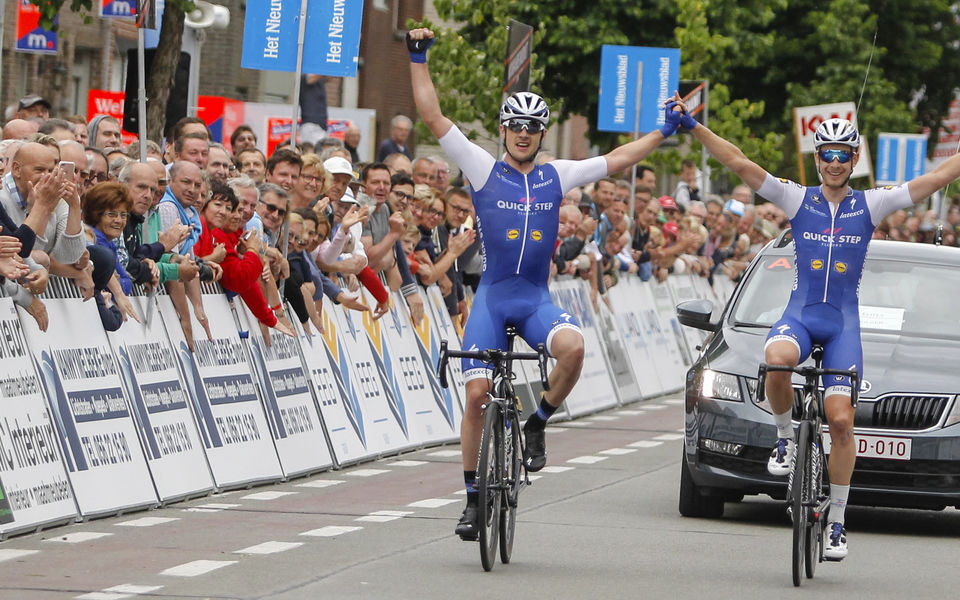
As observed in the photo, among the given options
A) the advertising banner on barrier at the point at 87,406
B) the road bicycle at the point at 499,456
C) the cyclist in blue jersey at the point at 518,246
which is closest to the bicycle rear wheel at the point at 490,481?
the road bicycle at the point at 499,456

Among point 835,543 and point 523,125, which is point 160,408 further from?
point 835,543

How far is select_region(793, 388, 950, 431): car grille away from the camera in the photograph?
12891mm

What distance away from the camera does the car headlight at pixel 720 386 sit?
13.3 meters

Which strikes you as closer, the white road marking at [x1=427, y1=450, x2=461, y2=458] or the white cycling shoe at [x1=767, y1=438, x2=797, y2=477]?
the white cycling shoe at [x1=767, y1=438, x2=797, y2=477]

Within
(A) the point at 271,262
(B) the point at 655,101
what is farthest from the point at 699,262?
(A) the point at 271,262

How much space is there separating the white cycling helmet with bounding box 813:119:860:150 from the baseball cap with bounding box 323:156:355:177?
20.9ft

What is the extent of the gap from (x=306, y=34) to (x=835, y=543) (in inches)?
297

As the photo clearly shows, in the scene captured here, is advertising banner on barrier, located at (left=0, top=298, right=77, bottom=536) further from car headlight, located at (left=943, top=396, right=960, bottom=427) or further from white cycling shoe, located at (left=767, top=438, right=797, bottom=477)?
car headlight, located at (left=943, top=396, right=960, bottom=427)

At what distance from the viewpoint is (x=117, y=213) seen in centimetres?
1328

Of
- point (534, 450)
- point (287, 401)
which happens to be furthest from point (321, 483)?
point (534, 450)

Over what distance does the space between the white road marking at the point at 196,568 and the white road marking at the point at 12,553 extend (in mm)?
837

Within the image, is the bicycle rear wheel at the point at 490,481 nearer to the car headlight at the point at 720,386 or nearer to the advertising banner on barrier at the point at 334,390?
the car headlight at the point at 720,386

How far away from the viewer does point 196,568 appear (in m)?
10.7

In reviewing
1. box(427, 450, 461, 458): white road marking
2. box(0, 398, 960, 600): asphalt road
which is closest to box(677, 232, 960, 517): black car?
box(0, 398, 960, 600): asphalt road
